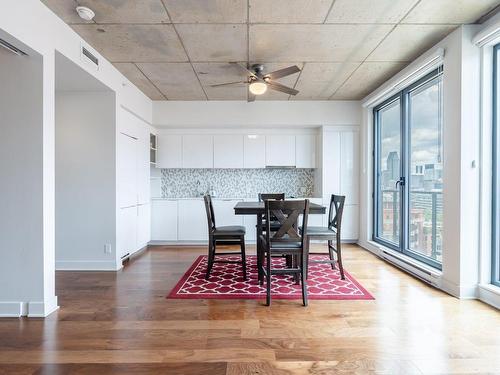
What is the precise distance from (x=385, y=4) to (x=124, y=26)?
7.69 feet

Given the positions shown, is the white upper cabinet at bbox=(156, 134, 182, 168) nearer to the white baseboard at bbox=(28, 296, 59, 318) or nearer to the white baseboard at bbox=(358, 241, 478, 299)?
the white baseboard at bbox=(28, 296, 59, 318)

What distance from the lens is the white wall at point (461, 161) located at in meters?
2.82

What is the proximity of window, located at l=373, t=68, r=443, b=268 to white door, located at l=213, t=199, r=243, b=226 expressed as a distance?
94.7 inches

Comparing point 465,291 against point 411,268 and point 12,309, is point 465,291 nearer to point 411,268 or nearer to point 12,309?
point 411,268

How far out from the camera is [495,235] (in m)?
2.78

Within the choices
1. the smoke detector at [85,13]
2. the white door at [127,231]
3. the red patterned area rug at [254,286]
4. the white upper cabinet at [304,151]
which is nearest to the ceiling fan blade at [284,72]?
the smoke detector at [85,13]

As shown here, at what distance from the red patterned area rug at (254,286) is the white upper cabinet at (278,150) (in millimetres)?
2349

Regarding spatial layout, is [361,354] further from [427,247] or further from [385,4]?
[385,4]

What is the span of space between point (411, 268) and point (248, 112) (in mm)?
3523

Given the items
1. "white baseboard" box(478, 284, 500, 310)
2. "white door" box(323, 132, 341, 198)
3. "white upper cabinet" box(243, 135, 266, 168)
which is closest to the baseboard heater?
"white baseboard" box(478, 284, 500, 310)

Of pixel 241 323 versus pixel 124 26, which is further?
pixel 124 26

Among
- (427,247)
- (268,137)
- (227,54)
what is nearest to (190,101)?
(268,137)

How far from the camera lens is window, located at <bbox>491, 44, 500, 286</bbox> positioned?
2742mm

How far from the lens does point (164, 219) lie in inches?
217
